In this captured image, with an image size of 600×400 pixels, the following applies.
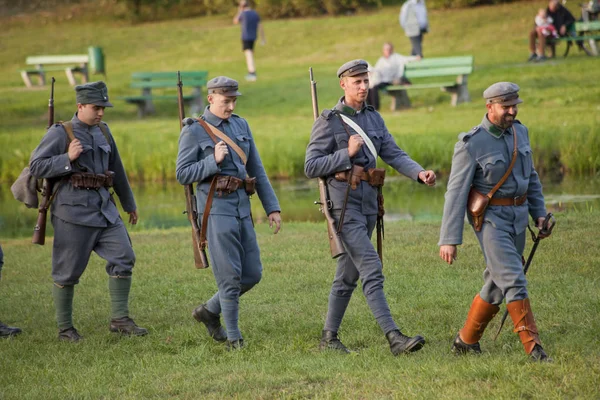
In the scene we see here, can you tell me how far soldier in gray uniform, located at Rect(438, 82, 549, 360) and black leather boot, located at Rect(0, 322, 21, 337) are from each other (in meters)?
4.22

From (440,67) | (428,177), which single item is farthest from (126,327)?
(440,67)

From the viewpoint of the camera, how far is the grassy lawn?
6648 mm

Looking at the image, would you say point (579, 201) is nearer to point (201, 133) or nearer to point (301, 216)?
point (301, 216)

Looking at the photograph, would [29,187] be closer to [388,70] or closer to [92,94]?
[92,94]

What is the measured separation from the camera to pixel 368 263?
7641 mm

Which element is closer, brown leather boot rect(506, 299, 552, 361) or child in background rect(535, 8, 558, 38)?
brown leather boot rect(506, 299, 552, 361)

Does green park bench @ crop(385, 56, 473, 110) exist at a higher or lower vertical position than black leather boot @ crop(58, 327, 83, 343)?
lower

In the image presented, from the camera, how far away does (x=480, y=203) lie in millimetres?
7137

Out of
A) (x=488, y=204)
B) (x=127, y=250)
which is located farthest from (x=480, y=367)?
(x=127, y=250)

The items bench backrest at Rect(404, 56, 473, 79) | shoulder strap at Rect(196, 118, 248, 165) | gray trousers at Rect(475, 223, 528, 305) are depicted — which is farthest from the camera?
bench backrest at Rect(404, 56, 473, 79)

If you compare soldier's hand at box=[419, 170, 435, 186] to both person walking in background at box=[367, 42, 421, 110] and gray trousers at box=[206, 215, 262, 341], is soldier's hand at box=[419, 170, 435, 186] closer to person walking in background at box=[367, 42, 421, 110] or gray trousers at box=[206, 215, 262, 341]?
gray trousers at box=[206, 215, 262, 341]

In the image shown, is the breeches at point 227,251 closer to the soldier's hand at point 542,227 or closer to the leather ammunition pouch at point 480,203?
the leather ammunition pouch at point 480,203

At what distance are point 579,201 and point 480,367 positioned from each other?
10004 mm

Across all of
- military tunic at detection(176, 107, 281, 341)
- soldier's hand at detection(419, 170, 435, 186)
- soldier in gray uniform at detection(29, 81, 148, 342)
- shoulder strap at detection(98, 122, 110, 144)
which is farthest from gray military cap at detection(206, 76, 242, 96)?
soldier's hand at detection(419, 170, 435, 186)
